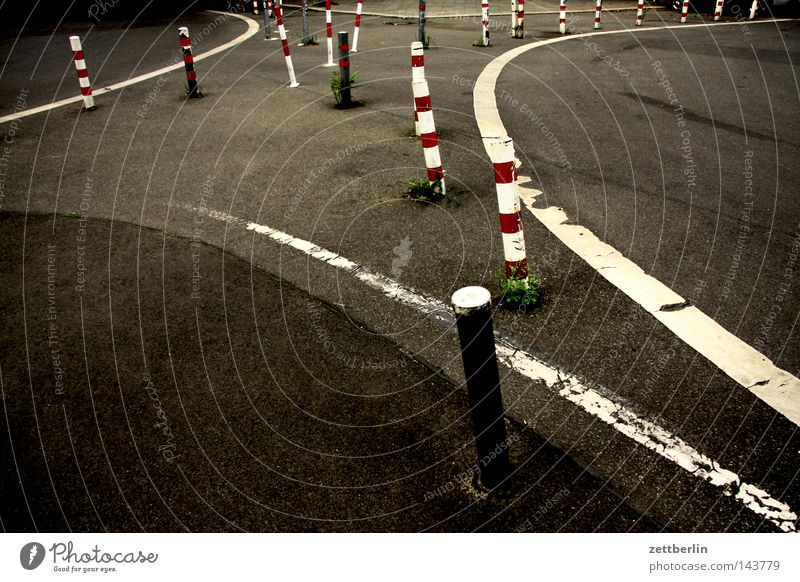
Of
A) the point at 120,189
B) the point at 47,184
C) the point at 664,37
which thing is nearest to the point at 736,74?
the point at 664,37

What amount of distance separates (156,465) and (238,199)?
3.40 metres

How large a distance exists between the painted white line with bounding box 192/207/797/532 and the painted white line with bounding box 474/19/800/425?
1.91 ft

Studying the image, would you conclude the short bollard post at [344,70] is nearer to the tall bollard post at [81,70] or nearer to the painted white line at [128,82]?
→ the tall bollard post at [81,70]

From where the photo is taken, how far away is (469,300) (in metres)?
2.24

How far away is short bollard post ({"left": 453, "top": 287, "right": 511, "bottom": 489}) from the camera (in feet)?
7.33

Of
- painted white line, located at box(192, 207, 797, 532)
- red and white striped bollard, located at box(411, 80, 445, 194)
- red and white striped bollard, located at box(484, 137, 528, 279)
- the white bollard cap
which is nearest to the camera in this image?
the white bollard cap

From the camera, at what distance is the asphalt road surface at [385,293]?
8.48 ft

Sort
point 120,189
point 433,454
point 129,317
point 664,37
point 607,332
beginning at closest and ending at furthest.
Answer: point 433,454
point 607,332
point 129,317
point 120,189
point 664,37

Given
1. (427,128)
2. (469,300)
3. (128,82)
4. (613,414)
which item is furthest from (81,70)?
(613,414)

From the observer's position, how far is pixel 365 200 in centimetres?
549

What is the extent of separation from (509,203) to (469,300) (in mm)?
1643

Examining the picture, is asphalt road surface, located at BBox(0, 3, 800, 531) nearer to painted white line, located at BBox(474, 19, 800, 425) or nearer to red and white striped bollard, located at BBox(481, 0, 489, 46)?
painted white line, located at BBox(474, 19, 800, 425)

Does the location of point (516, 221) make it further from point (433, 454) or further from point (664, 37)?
point (664, 37)

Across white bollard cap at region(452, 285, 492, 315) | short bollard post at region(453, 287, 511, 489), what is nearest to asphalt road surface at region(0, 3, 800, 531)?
short bollard post at region(453, 287, 511, 489)
